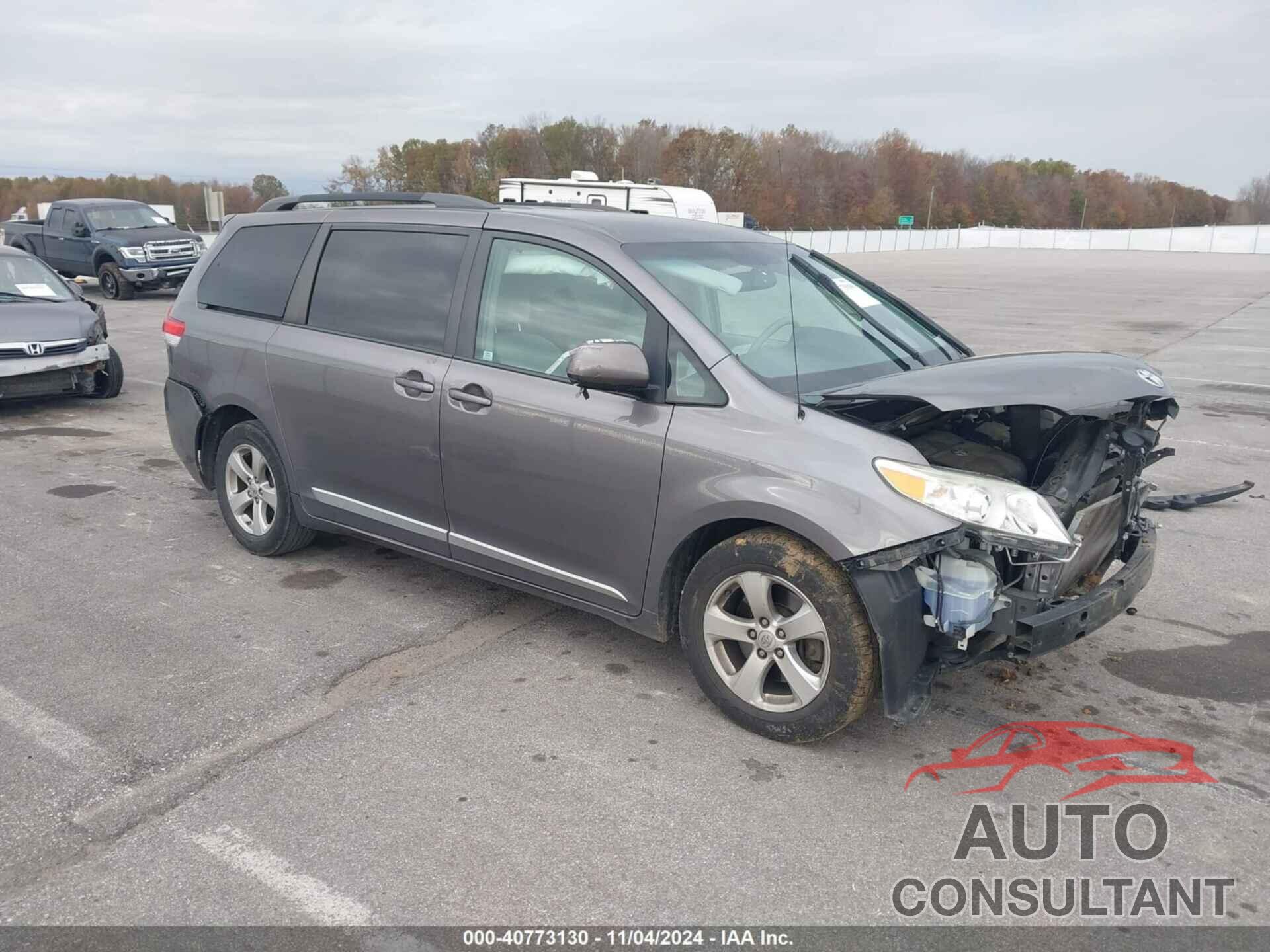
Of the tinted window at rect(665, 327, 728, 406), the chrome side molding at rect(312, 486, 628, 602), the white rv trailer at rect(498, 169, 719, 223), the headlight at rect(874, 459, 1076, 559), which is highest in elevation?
the white rv trailer at rect(498, 169, 719, 223)

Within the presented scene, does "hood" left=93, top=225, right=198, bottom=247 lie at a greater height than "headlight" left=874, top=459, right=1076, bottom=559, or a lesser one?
greater

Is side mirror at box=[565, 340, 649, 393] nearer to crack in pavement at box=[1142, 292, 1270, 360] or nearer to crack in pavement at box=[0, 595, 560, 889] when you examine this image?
crack in pavement at box=[0, 595, 560, 889]

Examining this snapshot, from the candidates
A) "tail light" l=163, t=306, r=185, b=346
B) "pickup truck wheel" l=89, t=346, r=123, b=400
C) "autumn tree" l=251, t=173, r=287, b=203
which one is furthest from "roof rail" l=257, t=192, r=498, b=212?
"autumn tree" l=251, t=173, r=287, b=203

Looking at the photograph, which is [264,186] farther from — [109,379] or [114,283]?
[109,379]

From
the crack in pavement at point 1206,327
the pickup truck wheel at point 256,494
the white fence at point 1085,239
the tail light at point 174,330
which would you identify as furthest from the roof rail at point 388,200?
the white fence at point 1085,239

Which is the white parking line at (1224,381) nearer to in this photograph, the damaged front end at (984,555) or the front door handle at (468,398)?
the damaged front end at (984,555)

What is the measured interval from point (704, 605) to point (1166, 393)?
191 cm

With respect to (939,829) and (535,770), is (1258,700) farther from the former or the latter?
(535,770)

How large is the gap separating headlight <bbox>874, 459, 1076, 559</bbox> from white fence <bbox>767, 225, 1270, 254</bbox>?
201 ft

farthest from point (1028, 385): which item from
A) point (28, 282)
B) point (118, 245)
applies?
point (118, 245)

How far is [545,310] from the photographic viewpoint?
4145 millimetres

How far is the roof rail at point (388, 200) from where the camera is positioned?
4746 millimetres

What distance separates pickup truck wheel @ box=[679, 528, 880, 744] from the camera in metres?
3.32

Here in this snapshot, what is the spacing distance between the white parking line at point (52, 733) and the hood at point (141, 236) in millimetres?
18563
